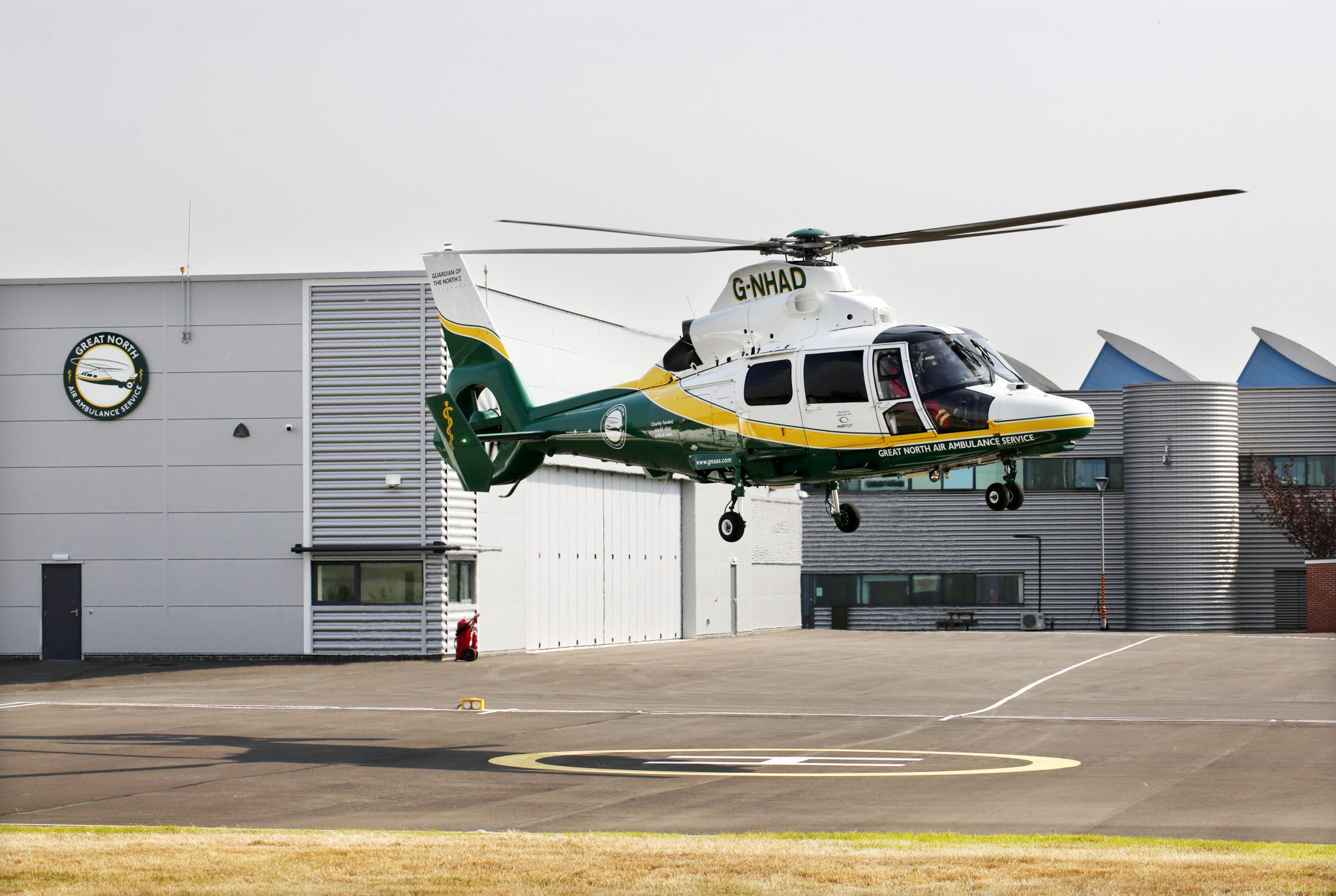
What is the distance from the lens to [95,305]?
38844 mm

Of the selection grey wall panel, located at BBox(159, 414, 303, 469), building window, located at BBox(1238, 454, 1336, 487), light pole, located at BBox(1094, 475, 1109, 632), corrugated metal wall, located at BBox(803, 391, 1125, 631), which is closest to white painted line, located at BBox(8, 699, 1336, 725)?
grey wall panel, located at BBox(159, 414, 303, 469)

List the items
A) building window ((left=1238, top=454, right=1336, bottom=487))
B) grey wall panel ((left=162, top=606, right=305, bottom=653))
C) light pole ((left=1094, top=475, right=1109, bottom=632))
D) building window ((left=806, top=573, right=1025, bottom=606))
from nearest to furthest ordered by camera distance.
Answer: grey wall panel ((left=162, top=606, right=305, bottom=653))
light pole ((left=1094, top=475, right=1109, bottom=632))
building window ((left=1238, top=454, right=1336, bottom=487))
building window ((left=806, top=573, right=1025, bottom=606))

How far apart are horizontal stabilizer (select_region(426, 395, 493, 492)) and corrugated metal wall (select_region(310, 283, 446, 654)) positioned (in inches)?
421

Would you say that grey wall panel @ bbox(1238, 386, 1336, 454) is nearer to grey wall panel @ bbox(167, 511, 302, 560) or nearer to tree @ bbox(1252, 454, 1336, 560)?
tree @ bbox(1252, 454, 1336, 560)

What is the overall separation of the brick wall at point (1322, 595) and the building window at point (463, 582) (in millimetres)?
32848

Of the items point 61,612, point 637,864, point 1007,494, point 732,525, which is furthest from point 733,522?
point 61,612

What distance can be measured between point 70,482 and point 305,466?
623cm

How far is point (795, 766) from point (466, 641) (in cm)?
1980

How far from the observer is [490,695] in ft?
95.2

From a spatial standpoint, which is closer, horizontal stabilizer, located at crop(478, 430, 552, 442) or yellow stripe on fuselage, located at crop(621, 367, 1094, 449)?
yellow stripe on fuselage, located at crop(621, 367, 1094, 449)

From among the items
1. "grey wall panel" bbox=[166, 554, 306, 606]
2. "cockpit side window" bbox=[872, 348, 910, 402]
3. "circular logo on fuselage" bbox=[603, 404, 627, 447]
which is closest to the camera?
"cockpit side window" bbox=[872, 348, 910, 402]

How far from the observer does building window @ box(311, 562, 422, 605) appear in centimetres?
3825

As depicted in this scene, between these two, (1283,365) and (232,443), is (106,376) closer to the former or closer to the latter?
(232,443)

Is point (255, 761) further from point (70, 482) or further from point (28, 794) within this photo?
point (70, 482)
